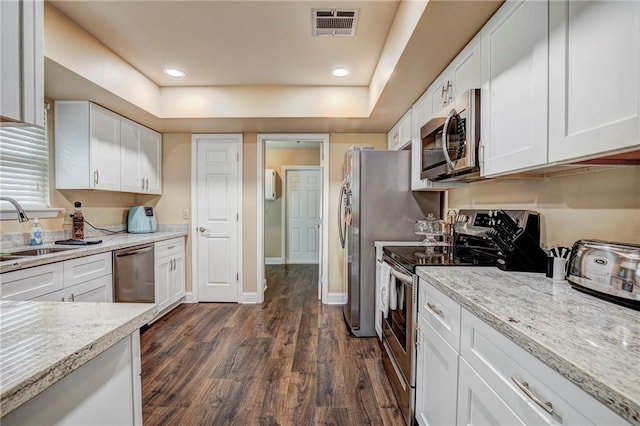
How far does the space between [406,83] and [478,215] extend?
1116mm

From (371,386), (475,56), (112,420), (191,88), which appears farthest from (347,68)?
(112,420)

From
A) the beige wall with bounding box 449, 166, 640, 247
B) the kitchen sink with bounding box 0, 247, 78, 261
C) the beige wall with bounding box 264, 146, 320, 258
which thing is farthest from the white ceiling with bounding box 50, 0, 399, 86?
the beige wall with bounding box 264, 146, 320, 258

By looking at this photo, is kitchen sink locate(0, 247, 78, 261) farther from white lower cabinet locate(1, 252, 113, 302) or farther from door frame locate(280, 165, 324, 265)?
door frame locate(280, 165, 324, 265)

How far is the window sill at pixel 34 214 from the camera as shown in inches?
89.2

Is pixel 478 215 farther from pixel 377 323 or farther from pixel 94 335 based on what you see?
pixel 94 335

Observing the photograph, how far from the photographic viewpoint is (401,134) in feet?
10.6

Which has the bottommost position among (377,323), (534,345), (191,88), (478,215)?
(377,323)

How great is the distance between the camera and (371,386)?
214 centimetres

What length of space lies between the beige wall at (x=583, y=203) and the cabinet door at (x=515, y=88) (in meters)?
0.32

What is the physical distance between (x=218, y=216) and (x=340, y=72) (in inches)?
88.5

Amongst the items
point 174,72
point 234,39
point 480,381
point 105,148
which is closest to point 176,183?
point 105,148

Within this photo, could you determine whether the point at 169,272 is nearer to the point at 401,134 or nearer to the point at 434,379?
the point at 401,134

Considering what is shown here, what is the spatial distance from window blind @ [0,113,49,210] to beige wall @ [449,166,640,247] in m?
3.28

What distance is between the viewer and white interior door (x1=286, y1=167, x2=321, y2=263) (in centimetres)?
644
